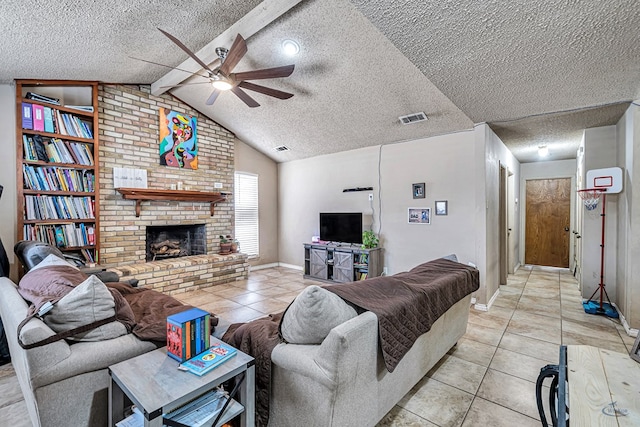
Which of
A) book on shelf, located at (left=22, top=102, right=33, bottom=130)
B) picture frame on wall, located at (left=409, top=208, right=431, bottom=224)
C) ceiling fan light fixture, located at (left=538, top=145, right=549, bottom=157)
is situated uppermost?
book on shelf, located at (left=22, top=102, right=33, bottom=130)

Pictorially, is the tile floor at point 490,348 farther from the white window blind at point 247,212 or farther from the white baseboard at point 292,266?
the white window blind at point 247,212

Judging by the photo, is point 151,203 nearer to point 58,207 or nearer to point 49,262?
point 58,207

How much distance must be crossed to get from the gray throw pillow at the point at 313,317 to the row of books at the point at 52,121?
13.9ft

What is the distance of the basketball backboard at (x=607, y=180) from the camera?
11.1 ft

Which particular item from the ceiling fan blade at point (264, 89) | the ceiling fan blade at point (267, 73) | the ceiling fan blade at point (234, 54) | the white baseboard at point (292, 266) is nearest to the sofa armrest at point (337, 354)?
the ceiling fan blade at point (267, 73)

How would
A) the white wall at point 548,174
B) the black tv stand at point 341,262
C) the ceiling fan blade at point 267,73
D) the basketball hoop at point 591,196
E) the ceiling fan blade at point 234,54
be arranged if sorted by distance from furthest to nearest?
the white wall at point 548,174 → the black tv stand at point 341,262 → the basketball hoop at point 591,196 → the ceiling fan blade at point 267,73 → the ceiling fan blade at point 234,54

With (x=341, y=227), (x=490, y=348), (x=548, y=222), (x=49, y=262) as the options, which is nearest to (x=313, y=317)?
(x=490, y=348)

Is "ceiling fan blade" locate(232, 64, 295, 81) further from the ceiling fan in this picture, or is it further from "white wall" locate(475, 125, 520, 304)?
"white wall" locate(475, 125, 520, 304)

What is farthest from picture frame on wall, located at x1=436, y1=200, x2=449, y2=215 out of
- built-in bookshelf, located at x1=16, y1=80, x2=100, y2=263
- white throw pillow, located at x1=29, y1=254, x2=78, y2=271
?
built-in bookshelf, located at x1=16, y1=80, x2=100, y2=263

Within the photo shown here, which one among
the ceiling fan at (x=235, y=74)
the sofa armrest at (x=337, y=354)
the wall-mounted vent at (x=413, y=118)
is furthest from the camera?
the wall-mounted vent at (x=413, y=118)

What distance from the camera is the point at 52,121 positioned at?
373 cm

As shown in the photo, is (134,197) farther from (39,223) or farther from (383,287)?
(383,287)

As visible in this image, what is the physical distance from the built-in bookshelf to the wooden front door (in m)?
8.35

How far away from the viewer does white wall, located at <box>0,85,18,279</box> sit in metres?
3.38
